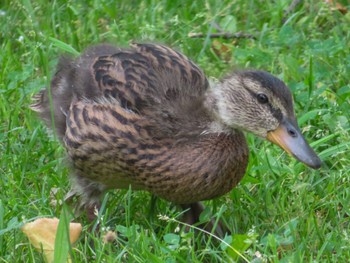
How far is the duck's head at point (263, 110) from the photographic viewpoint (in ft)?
16.8

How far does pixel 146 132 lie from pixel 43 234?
0.77 meters

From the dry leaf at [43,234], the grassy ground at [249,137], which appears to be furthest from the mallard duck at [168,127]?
the dry leaf at [43,234]

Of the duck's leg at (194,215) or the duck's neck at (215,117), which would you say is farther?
the duck's leg at (194,215)

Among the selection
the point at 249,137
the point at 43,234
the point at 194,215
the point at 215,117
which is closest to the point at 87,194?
the point at 194,215

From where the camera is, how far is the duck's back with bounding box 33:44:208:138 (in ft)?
17.4

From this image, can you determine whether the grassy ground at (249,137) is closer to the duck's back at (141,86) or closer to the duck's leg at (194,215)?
the duck's leg at (194,215)

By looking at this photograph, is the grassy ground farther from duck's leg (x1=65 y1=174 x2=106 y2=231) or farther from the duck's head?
the duck's head

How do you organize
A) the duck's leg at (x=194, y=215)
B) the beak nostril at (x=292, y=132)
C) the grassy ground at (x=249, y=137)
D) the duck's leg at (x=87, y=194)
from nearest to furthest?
the grassy ground at (x=249, y=137) < the beak nostril at (x=292, y=132) < the duck's leg at (x=194, y=215) < the duck's leg at (x=87, y=194)

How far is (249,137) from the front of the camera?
6.16 metres

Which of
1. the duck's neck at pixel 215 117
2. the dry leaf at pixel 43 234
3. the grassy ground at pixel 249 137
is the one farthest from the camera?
the duck's neck at pixel 215 117

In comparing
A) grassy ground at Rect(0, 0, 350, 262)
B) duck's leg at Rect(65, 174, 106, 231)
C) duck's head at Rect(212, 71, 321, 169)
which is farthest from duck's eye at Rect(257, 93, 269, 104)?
duck's leg at Rect(65, 174, 106, 231)

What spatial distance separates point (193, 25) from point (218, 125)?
223 centimetres

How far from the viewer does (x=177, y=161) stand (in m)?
5.15

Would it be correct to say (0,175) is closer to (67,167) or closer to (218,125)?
(67,167)
